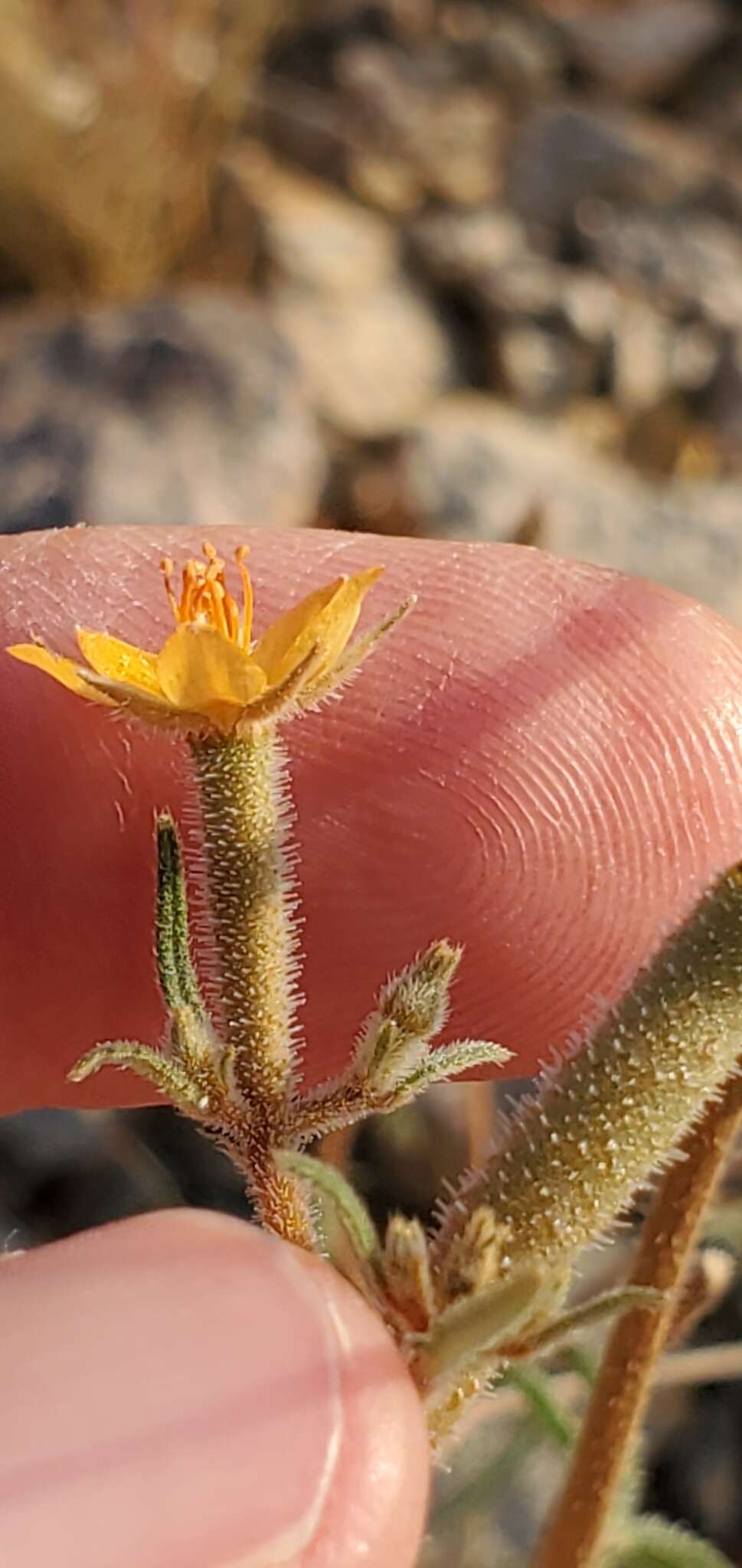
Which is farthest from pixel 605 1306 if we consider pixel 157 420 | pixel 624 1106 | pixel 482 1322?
pixel 157 420

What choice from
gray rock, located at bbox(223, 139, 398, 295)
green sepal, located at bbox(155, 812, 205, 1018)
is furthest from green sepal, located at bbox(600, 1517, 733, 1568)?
gray rock, located at bbox(223, 139, 398, 295)

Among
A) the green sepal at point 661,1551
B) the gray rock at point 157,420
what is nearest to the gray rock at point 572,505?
the gray rock at point 157,420

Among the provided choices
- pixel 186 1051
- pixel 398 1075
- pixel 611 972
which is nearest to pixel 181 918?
pixel 186 1051

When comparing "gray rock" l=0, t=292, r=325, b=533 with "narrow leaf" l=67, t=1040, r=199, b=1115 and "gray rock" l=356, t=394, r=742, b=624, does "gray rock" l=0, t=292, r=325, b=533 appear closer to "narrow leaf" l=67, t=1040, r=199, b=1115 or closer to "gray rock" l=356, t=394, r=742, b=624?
"gray rock" l=356, t=394, r=742, b=624

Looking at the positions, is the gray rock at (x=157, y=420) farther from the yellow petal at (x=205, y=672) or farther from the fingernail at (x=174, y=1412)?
the fingernail at (x=174, y=1412)

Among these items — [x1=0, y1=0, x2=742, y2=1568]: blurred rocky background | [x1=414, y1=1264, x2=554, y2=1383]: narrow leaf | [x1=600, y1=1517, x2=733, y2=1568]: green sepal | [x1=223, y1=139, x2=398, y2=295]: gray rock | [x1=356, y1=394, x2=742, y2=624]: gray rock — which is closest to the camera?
[x1=414, y1=1264, x2=554, y2=1383]: narrow leaf

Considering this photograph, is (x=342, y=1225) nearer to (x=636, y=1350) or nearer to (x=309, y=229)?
(x=636, y=1350)
